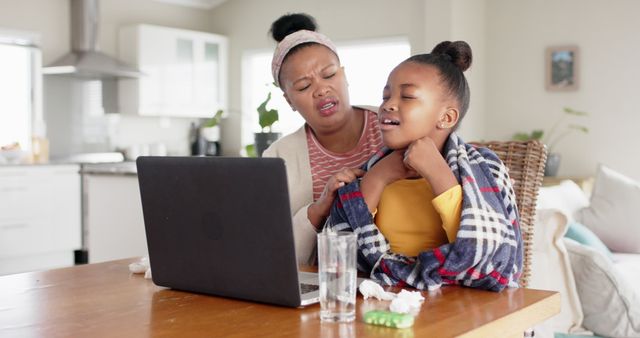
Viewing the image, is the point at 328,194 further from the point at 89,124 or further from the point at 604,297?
the point at 89,124

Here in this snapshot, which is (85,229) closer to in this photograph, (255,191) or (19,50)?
(19,50)

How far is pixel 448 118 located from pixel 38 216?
17.6ft

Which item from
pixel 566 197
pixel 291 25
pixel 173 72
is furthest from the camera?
pixel 173 72

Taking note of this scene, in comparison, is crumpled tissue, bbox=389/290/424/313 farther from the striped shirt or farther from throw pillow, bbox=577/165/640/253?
throw pillow, bbox=577/165/640/253

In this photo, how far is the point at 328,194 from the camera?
1598 millimetres

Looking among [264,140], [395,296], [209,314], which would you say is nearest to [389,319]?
[395,296]

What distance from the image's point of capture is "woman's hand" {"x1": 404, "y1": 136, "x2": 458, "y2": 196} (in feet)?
4.64

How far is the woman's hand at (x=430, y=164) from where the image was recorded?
1.41 metres

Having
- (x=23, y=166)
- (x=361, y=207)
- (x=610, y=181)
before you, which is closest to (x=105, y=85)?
(x=23, y=166)

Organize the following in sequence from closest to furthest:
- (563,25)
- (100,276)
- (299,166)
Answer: (100,276) < (299,166) < (563,25)

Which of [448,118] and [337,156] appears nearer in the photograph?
[448,118]

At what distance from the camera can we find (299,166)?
202 centimetres

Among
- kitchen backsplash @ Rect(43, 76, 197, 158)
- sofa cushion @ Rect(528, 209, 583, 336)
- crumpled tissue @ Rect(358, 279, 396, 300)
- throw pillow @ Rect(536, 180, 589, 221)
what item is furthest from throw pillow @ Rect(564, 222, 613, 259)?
kitchen backsplash @ Rect(43, 76, 197, 158)

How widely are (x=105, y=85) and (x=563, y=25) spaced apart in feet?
13.8
